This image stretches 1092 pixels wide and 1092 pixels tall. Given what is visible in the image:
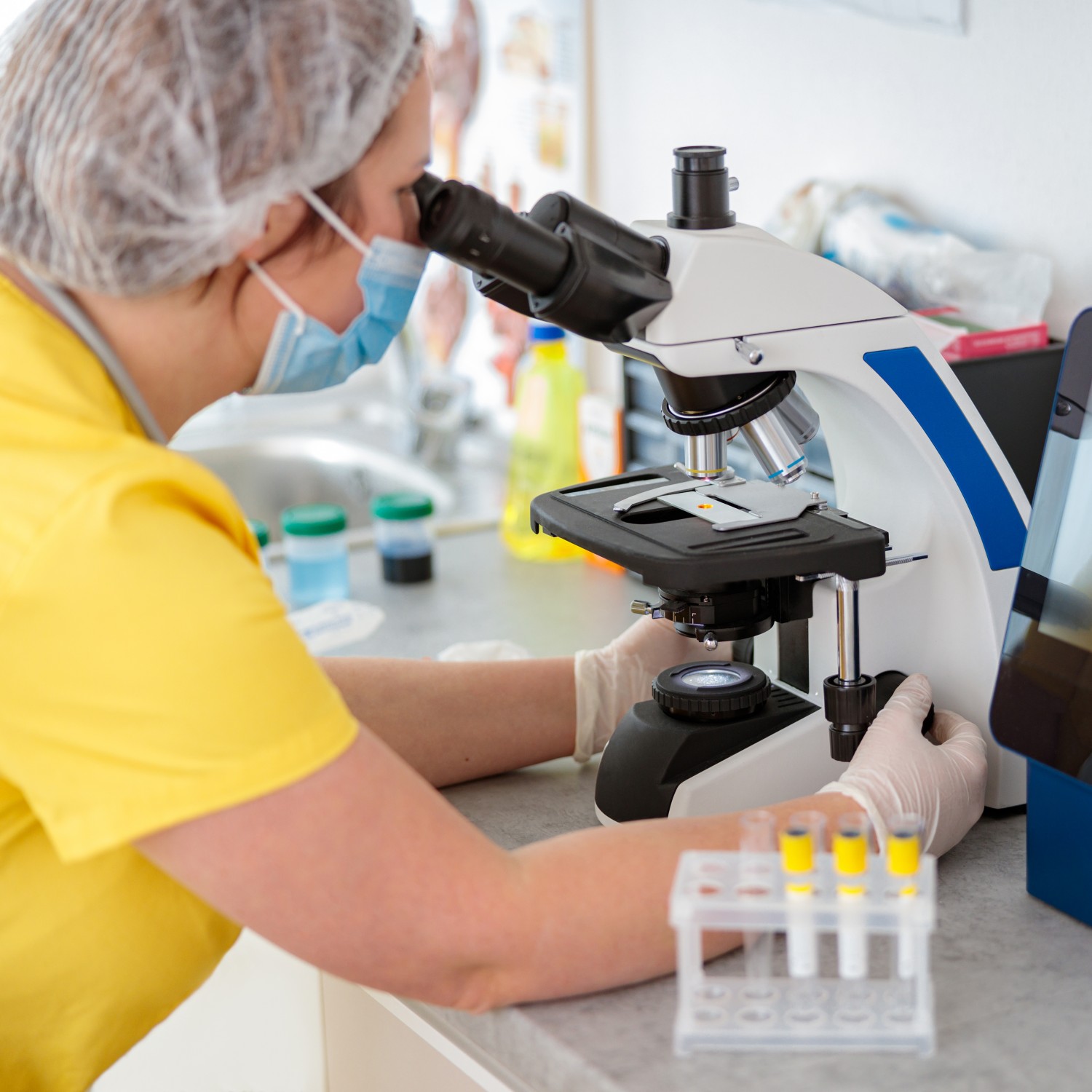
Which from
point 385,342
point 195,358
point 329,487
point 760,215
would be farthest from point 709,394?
point 329,487

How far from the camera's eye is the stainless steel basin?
2469 mm

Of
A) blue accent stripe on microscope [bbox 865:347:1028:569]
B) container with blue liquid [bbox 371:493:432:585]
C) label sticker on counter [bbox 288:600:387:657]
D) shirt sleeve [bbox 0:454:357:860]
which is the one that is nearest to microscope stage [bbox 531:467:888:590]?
blue accent stripe on microscope [bbox 865:347:1028:569]

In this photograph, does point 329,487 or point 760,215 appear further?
point 329,487

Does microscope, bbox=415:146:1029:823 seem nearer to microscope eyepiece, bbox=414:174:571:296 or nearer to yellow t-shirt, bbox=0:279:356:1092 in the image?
microscope eyepiece, bbox=414:174:571:296

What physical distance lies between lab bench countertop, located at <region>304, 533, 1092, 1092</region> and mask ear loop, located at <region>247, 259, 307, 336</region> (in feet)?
1.46

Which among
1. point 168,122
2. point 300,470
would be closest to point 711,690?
point 168,122

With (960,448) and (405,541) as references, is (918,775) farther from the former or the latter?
(405,541)

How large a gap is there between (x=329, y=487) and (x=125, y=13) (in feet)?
5.70

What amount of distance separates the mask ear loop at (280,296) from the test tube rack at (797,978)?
1.43 ft

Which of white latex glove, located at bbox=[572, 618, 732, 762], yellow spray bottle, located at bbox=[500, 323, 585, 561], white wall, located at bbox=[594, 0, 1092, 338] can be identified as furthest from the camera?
yellow spray bottle, located at bbox=[500, 323, 585, 561]

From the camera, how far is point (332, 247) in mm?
964

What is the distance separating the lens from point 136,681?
0.76 meters

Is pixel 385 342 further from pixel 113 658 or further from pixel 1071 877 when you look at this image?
pixel 1071 877

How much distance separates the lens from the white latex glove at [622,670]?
50.2 inches
